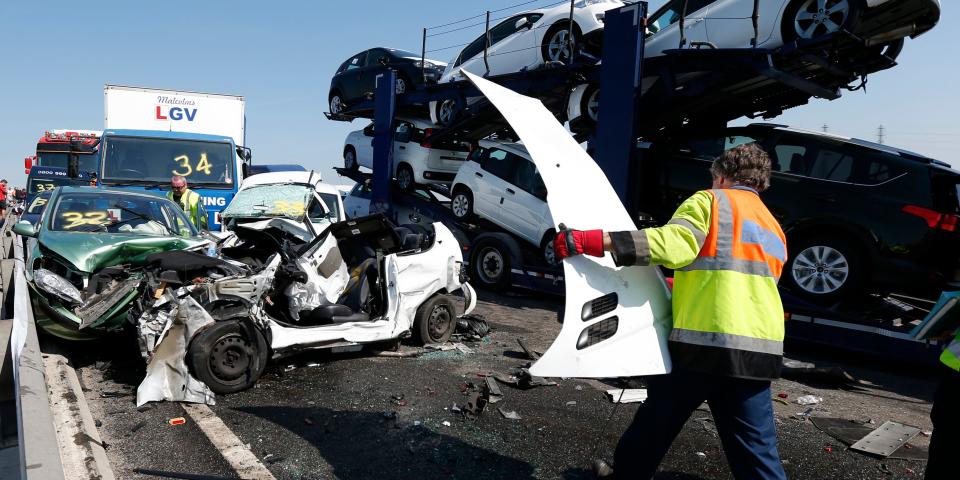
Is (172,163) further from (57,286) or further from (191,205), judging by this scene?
(57,286)

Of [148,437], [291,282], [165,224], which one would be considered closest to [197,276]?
[291,282]

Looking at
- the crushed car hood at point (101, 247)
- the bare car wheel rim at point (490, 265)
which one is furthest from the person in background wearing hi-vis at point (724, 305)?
the bare car wheel rim at point (490, 265)

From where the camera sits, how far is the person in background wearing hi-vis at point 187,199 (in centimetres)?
829

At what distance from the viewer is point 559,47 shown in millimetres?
8984

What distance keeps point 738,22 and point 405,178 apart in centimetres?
626

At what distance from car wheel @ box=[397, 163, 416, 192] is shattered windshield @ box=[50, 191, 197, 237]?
16.0 feet

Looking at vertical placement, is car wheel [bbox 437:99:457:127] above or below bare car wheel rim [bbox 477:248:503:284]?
above

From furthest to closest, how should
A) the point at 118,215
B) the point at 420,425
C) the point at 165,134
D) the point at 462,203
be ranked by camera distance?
1. the point at 462,203
2. the point at 165,134
3. the point at 118,215
4. the point at 420,425

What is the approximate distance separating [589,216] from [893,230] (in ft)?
16.2

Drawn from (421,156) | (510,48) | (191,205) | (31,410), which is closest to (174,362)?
(31,410)

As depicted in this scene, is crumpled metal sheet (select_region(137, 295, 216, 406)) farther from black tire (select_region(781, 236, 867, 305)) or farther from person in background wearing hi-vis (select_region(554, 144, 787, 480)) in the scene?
black tire (select_region(781, 236, 867, 305))

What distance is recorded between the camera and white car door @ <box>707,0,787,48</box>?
22.0ft

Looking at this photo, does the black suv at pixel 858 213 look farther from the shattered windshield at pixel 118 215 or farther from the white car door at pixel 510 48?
the shattered windshield at pixel 118 215

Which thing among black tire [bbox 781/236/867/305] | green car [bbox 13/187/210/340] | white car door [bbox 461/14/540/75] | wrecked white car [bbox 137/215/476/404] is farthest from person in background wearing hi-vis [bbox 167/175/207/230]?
black tire [bbox 781/236/867/305]
